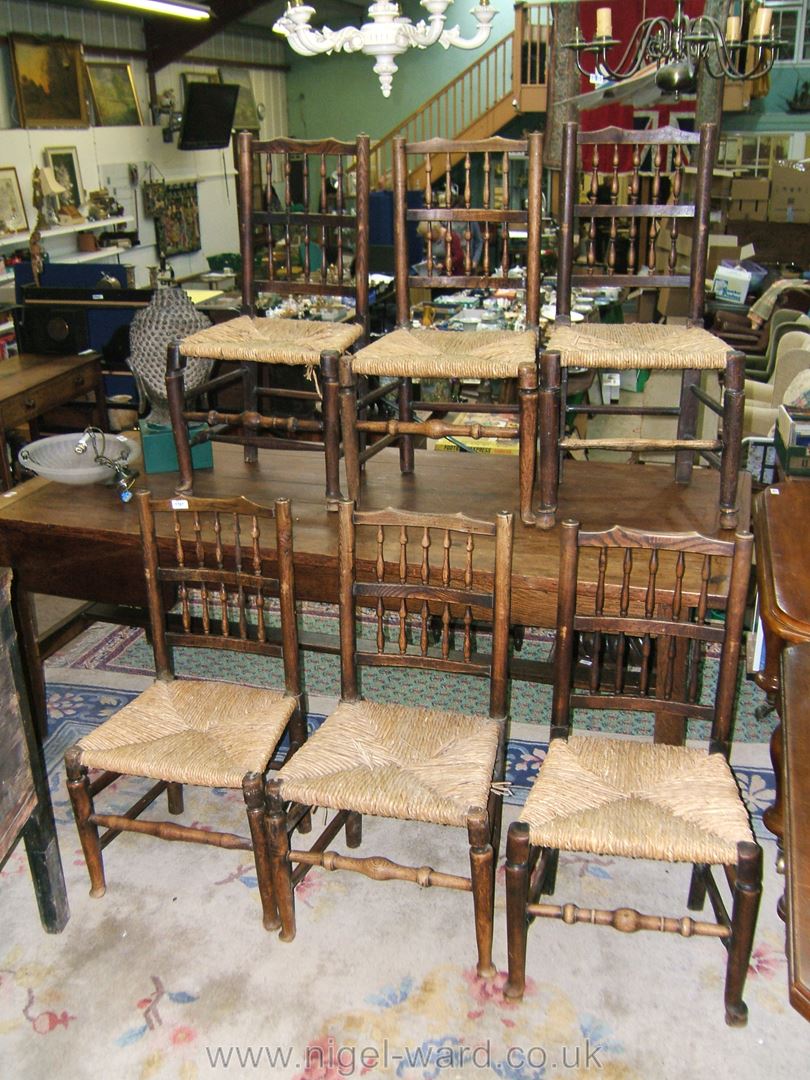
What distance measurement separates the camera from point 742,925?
1765 millimetres

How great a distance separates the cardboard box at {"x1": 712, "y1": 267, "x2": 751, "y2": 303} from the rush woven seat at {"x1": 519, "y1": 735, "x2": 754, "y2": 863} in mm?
5051

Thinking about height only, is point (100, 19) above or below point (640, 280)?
above

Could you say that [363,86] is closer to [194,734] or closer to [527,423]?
[527,423]

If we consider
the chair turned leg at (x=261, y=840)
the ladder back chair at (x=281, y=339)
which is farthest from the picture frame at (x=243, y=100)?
the chair turned leg at (x=261, y=840)

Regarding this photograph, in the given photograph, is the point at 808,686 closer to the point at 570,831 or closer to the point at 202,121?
the point at 570,831

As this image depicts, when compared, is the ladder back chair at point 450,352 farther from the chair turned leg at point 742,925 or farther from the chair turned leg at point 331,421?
the chair turned leg at point 742,925

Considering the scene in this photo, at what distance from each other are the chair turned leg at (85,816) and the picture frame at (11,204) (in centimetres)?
540

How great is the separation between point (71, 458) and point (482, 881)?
73.1 inches

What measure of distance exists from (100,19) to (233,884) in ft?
26.2

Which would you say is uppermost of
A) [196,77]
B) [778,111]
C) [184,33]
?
[184,33]

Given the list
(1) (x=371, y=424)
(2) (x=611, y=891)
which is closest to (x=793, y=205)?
(1) (x=371, y=424)

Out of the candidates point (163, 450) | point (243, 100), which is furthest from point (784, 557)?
point (243, 100)

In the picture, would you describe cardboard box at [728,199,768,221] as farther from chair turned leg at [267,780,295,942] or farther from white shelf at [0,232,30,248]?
chair turned leg at [267,780,295,942]

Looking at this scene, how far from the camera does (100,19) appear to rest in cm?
805
